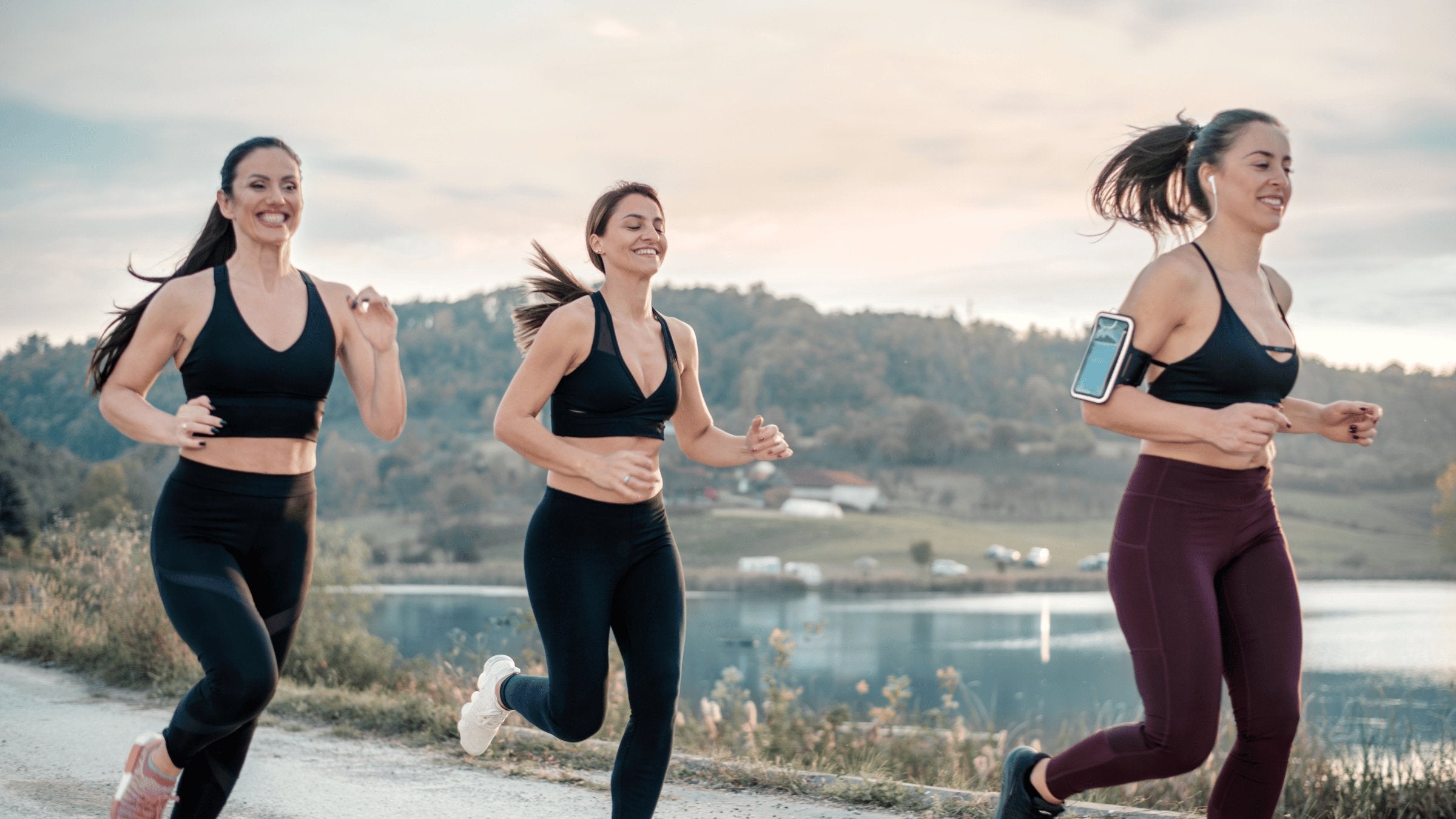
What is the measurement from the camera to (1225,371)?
3.56 m

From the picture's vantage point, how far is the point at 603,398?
3.97 m

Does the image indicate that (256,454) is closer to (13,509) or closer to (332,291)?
(332,291)

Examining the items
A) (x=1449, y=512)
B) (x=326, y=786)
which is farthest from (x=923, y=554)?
(x=326, y=786)

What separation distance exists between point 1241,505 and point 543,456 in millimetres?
2187

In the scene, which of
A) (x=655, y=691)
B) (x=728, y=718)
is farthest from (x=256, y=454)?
(x=728, y=718)

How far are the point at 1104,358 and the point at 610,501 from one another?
64.5 inches

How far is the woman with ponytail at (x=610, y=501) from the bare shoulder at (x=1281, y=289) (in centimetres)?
172

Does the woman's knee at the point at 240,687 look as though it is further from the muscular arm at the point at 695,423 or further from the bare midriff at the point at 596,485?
the muscular arm at the point at 695,423

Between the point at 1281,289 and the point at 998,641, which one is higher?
the point at 1281,289

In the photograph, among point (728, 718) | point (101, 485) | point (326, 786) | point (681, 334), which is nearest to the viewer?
point (681, 334)

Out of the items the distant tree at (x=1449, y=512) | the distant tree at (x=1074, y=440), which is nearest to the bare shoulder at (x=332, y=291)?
the distant tree at (x=1449, y=512)

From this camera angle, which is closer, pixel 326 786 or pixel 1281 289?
pixel 1281 289

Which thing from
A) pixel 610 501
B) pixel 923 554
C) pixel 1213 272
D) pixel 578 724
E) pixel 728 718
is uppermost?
pixel 1213 272

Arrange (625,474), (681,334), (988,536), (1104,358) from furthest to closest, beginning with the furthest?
(988,536) < (681,334) < (625,474) < (1104,358)
